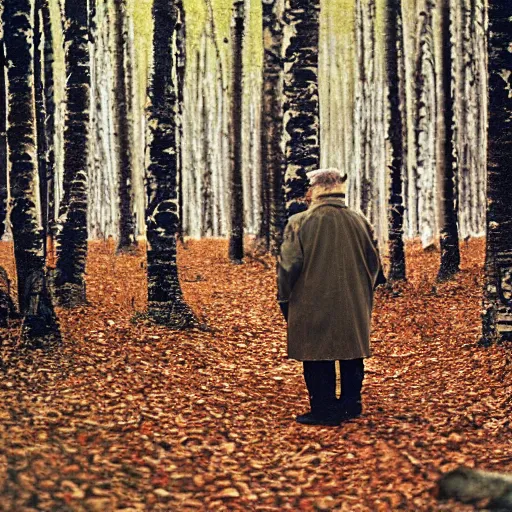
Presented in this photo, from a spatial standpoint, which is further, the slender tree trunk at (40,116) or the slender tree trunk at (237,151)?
the slender tree trunk at (237,151)

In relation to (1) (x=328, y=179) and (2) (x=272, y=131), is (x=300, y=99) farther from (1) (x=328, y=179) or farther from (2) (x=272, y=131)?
(2) (x=272, y=131)

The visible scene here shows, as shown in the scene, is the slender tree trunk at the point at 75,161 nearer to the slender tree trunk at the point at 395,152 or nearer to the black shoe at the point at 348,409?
the black shoe at the point at 348,409

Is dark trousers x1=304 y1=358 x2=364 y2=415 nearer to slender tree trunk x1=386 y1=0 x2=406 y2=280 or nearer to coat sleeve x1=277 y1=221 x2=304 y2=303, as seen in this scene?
coat sleeve x1=277 y1=221 x2=304 y2=303

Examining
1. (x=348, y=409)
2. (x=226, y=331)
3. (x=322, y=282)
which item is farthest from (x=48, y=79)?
(x=348, y=409)

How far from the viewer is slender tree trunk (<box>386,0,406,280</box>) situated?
44.1ft

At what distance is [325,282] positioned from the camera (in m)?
6.16

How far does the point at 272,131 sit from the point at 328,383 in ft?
36.4

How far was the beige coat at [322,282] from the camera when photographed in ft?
20.1

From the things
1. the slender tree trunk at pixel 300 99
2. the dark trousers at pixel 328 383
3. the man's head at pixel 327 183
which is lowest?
the dark trousers at pixel 328 383

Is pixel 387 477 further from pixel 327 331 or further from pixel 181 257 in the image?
pixel 181 257

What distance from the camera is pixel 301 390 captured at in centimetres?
784

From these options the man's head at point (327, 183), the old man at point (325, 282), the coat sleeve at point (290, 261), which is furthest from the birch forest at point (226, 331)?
the man's head at point (327, 183)

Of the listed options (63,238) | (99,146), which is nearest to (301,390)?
(63,238)

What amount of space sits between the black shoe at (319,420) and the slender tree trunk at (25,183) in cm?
343
